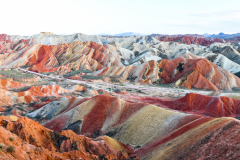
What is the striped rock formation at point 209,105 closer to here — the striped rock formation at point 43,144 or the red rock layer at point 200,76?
the striped rock formation at point 43,144

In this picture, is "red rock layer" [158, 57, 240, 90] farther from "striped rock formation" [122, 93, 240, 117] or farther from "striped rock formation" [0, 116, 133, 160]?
"striped rock formation" [0, 116, 133, 160]

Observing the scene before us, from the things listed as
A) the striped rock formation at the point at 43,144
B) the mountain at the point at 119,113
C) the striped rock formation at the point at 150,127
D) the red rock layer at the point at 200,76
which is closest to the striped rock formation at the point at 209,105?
the mountain at the point at 119,113

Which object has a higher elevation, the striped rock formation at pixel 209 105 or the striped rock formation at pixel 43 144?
the striped rock formation at pixel 43 144

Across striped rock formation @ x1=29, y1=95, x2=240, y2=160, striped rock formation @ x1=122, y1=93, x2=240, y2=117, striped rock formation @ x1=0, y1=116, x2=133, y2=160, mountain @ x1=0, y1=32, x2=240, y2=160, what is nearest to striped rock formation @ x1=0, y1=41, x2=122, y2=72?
mountain @ x1=0, y1=32, x2=240, y2=160

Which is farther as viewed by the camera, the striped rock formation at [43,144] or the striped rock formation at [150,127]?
the striped rock formation at [150,127]

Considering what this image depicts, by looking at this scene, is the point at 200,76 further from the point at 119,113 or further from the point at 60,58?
the point at 60,58

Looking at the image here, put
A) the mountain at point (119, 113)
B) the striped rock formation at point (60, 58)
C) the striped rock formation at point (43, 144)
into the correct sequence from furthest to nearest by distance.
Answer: the striped rock formation at point (60, 58) → the mountain at point (119, 113) → the striped rock formation at point (43, 144)

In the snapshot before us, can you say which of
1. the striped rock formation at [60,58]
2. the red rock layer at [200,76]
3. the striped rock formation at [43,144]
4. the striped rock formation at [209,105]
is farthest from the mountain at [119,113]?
the striped rock formation at [60,58]

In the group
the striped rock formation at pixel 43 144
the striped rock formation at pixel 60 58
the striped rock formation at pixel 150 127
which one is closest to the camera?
the striped rock formation at pixel 43 144

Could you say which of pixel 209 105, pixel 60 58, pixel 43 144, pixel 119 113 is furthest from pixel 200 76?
pixel 43 144
